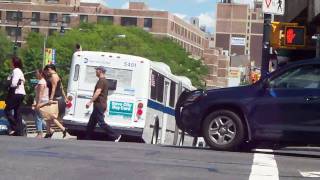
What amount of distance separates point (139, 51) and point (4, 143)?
66650mm

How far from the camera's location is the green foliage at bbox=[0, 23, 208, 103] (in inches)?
3004

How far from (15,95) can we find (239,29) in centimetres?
16475

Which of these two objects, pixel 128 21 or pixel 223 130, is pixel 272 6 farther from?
pixel 128 21

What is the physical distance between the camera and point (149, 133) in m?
21.3

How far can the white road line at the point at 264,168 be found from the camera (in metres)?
8.98

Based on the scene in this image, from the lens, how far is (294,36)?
22.1m

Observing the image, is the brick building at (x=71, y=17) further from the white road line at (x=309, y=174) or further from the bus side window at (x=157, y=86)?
the white road line at (x=309, y=174)

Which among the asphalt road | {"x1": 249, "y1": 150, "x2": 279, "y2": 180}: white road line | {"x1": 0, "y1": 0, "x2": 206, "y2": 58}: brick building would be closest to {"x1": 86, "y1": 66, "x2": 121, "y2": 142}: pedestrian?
the asphalt road

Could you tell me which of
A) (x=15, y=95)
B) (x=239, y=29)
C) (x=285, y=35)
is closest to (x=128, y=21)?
(x=239, y=29)

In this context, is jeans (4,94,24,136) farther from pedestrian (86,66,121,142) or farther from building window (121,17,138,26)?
building window (121,17,138,26)

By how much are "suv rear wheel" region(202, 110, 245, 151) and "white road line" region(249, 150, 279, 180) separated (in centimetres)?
74

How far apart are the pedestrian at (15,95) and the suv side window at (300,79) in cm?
671

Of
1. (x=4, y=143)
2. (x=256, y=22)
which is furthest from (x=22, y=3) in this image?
(x=4, y=143)

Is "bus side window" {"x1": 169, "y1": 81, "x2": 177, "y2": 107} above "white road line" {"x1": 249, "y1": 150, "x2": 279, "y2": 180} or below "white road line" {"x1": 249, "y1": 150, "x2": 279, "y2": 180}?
above
